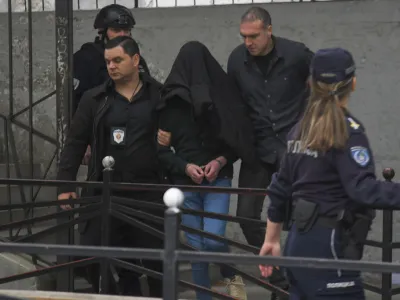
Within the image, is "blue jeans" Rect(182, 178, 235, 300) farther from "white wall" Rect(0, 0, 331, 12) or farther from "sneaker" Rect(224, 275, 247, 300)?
"white wall" Rect(0, 0, 331, 12)

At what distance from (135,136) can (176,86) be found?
0.42 meters

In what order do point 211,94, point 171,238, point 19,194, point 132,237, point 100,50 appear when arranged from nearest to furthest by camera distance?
1. point 171,238
2. point 211,94
3. point 132,237
4. point 100,50
5. point 19,194

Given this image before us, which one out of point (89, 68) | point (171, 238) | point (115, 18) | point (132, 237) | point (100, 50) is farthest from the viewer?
point (89, 68)

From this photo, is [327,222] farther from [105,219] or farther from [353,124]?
[105,219]

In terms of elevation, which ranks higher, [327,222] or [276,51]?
[276,51]

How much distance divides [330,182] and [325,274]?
36 cm

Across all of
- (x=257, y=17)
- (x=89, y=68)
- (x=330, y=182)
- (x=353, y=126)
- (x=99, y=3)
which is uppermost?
(x=99, y=3)

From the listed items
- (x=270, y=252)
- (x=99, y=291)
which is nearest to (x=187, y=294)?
(x=99, y=291)

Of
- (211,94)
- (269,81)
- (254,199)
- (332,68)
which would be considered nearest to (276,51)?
(269,81)

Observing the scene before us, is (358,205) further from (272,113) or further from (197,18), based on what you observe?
(197,18)

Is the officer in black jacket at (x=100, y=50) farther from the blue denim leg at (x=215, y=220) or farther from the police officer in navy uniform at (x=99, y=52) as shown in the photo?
the blue denim leg at (x=215, y=220)

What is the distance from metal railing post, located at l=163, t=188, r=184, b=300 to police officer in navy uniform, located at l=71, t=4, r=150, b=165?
Result: 266 centimetres

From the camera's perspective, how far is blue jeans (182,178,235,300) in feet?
16.4

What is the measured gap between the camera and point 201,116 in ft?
16.2
